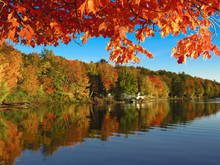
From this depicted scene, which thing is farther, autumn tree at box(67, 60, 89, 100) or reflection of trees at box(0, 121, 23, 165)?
autumn tree at box(67, 60, 89, 100)

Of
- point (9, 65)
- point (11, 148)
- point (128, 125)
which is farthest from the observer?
point (9, 65)

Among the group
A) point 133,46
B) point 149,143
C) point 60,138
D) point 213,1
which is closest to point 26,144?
point 60,138

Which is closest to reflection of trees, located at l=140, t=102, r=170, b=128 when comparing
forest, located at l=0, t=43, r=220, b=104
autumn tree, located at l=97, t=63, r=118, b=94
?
forest, located at l=0, t=43, r=220, b=104

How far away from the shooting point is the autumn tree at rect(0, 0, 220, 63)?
13.3 ft

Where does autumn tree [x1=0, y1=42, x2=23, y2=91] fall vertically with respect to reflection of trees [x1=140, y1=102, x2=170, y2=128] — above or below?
above

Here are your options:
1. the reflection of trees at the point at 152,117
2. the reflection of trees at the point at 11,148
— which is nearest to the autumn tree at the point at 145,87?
the reflection of trees at the point at 152,117

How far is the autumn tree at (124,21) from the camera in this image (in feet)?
13.3

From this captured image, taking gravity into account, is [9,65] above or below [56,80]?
above

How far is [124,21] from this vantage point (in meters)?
4.59

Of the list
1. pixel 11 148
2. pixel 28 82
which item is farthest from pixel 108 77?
pixel 11 148

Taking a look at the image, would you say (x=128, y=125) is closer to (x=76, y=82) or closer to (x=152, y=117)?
(x=152, y=117)

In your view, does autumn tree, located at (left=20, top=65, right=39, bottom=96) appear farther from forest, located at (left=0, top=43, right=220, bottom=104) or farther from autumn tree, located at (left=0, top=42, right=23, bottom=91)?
autumn tree, located at (left=0, top=42, right=23, bottom=91)

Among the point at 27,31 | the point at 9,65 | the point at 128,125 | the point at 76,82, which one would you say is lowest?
the point at 128,125

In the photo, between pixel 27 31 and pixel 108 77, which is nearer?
pixel 27 31
